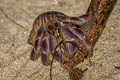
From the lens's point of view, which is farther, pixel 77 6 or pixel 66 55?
pixel 77 6

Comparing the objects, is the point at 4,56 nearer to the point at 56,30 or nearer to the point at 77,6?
the point at 56,30

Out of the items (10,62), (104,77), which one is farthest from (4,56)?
(104,77)

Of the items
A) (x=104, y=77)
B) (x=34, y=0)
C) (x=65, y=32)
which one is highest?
(x=65, y=32)

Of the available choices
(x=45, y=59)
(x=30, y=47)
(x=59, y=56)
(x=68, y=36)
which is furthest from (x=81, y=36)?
(x=30, y=47)

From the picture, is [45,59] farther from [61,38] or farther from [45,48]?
[61,38]

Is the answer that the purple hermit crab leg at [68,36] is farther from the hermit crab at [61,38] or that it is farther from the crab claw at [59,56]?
the crab claw at [59,56]

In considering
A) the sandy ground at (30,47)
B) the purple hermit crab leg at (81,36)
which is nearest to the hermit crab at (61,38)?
the purple hermit crab leg at (81,36)

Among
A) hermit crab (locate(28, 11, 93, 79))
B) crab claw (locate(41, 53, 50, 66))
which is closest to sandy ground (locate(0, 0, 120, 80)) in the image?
crab claw (locate(41, 53, 50, 66))
